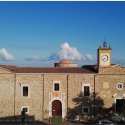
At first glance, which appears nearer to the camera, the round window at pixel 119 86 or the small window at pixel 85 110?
the small window at pixel 85 110

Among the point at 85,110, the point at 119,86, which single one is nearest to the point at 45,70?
the point at 85,110

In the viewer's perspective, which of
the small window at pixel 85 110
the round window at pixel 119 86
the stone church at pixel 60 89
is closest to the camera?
the stone church at pixel 60 89

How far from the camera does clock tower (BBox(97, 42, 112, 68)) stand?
67.1m

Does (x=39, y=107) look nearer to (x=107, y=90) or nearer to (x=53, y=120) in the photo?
(x=53, y=120)

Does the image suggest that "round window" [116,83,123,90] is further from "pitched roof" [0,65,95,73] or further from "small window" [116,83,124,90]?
"pitched roof" [0,65,95,73]

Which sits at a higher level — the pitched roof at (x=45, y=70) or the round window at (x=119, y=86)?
the pitched roof at (x=45, y=70)

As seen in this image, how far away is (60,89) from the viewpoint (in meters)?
66.9

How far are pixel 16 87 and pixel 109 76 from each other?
12.4m

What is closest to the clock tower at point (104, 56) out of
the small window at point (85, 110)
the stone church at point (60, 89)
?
Answer: the stone church at point (60, 89)

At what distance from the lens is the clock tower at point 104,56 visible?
6706 cm

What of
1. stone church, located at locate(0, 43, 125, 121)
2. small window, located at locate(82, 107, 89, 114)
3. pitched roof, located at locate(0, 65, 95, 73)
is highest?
pitched roof, located at locate(0, 65, 95, 73)

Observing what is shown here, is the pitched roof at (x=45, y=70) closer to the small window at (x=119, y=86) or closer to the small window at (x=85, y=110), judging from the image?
the small window at (x=119, y=86)

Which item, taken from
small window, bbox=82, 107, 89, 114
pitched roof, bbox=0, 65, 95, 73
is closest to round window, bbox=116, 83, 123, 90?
pitched roof, bbox=0, 65, 95, 73

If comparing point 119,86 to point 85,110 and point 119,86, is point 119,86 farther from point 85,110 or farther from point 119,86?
point 85,110
